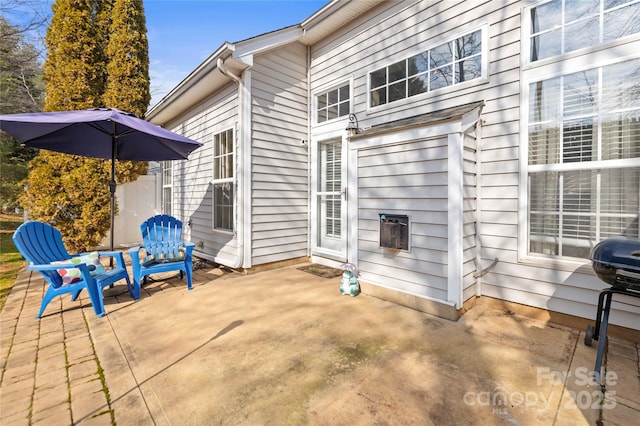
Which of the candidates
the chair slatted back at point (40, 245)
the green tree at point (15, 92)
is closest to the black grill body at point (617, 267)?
the chair slatted back at point (40, 245)

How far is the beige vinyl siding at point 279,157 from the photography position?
4.55 meters

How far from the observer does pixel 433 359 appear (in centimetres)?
213

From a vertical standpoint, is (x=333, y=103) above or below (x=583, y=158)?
above

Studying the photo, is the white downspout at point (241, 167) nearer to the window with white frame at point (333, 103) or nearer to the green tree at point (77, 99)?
the window with white frame at point (333, 103)

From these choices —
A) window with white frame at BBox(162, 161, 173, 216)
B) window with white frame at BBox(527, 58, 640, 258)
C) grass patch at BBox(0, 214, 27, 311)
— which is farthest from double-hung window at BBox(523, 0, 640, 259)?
window with white frame at BBox(162, 161, 173, 216)

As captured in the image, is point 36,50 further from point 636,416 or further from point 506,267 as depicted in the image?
point 636,416

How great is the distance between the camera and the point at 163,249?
4062 millimetres

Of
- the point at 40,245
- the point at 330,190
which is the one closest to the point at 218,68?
the point at 330,190

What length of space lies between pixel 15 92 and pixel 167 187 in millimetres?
7675

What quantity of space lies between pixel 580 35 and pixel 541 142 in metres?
0.97

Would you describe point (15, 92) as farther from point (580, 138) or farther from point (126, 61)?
point (580, 138)

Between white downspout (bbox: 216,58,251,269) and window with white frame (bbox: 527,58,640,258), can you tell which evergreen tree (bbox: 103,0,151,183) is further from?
window with white frame (bbox: 527,58,640,258)

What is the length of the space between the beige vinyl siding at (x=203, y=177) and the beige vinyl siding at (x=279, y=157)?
0.45 metres

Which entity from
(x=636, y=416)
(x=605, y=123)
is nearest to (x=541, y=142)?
(x=605, y=123)
